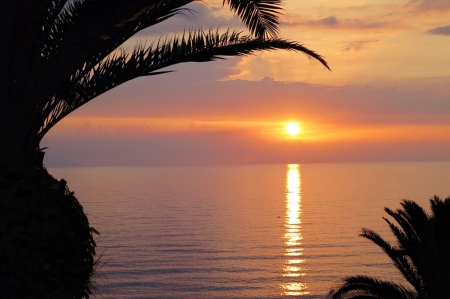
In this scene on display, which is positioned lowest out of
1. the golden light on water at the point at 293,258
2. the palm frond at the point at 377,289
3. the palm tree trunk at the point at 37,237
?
the palm tree trunk at the point at 37,237

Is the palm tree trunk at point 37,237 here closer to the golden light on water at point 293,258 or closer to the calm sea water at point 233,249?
the calm sea water at point 233,249

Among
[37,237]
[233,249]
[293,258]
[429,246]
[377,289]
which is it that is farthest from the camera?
[233,249]

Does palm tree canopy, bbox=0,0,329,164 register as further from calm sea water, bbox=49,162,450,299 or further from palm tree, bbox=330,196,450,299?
calm sea water, bbox=49,162,450,299

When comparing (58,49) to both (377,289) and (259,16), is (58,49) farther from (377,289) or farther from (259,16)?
(377,289)

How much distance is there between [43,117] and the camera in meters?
6.68

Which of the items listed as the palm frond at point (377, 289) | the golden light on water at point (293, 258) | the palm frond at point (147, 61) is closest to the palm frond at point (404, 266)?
the palm frond at point (377, 289)

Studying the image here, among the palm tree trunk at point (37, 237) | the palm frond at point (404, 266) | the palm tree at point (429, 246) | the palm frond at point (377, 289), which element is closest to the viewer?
A: the palm tree trunk at point (37, 237)

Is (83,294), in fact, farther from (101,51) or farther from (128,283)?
(128,283)

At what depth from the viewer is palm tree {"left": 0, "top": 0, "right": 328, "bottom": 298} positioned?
6.00m

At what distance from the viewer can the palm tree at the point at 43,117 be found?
19.7ft

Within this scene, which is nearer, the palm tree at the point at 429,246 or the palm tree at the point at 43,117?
the palm tree at the point at 43,117

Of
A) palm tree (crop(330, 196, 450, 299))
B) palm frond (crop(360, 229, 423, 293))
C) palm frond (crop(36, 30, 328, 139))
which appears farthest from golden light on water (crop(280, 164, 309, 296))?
palm frond (crop(36, 30, 328, 139))

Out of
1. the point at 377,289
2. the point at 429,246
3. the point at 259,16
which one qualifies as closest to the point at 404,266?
the point at 377,289

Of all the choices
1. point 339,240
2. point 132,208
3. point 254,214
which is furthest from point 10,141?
point 132,208
